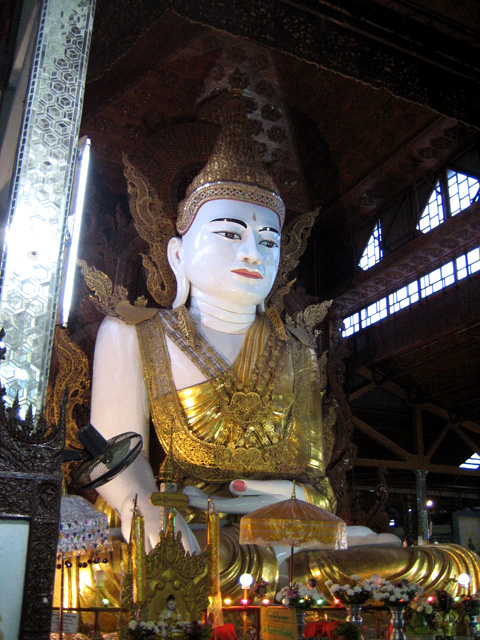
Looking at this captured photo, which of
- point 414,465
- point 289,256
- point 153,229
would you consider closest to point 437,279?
point 414,465

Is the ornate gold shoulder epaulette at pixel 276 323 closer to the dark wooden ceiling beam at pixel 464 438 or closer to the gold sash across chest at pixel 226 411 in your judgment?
the gold sash across chest at pixel 226 411

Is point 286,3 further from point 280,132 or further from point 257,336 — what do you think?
point 257,336

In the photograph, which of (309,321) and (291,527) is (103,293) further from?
(291,527)

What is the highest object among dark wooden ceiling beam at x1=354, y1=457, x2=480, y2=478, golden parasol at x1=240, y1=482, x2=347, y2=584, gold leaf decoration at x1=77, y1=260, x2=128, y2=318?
gold leaf decoration at x1=77, y1=260, x2=128, y2=318

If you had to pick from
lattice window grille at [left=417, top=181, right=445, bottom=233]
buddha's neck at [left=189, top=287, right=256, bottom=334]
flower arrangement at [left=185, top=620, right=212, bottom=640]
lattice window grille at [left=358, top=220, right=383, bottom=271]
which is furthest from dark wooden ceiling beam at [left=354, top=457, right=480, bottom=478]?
flower arrangement at [left=185, top=620, right=212, bottom=640]

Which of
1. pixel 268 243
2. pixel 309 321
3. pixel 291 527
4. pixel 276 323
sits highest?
pixel 268 243

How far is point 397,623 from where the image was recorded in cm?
359

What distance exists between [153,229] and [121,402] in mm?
1403

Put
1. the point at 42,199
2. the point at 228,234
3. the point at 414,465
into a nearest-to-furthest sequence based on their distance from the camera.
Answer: the point at 42,199
the point at 228,234
the point at 414,465

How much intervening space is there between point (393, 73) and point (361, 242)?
3172 millimetres

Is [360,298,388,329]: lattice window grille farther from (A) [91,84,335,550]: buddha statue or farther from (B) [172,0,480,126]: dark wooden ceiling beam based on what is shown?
(B) [172,0,480,126]: dark wooden ceiling beam

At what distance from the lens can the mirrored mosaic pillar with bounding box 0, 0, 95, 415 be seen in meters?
3.06

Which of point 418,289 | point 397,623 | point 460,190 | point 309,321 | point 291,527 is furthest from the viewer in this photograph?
point 418,289

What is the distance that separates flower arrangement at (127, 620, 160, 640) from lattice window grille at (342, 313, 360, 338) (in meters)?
6.39
